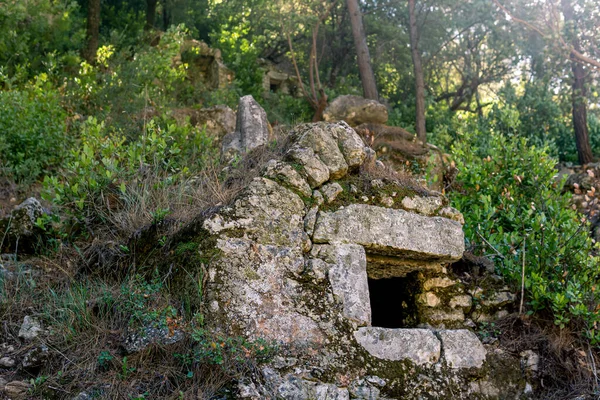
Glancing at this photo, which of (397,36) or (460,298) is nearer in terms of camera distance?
(460,298)

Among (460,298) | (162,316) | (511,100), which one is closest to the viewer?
(162,316)

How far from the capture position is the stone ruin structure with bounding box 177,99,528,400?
4.00 m

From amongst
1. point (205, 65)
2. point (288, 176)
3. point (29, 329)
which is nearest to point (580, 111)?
point (205, 65)

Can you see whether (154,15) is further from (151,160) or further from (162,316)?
(162,316)

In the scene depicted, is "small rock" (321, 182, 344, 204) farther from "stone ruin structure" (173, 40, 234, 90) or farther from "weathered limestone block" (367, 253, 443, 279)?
"stone ruin structure" (173, 40, 234, 90)

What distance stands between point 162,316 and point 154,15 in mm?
14600

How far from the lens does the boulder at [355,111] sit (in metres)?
12.6

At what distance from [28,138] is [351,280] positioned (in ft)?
18.0

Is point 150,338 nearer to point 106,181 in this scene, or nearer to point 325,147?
point 325,147

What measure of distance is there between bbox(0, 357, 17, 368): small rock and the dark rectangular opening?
2.90 meters

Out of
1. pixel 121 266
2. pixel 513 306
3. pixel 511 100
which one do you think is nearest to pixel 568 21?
pixel 511 100

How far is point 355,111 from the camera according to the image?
41.4 feet

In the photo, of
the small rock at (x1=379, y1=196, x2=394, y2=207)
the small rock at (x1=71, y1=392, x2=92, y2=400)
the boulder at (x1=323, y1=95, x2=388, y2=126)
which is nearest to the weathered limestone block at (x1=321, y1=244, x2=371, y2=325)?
the small rock at (x1=379, y1=196, x2=394, y2=207)

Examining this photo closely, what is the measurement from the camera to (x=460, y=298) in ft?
16.3
